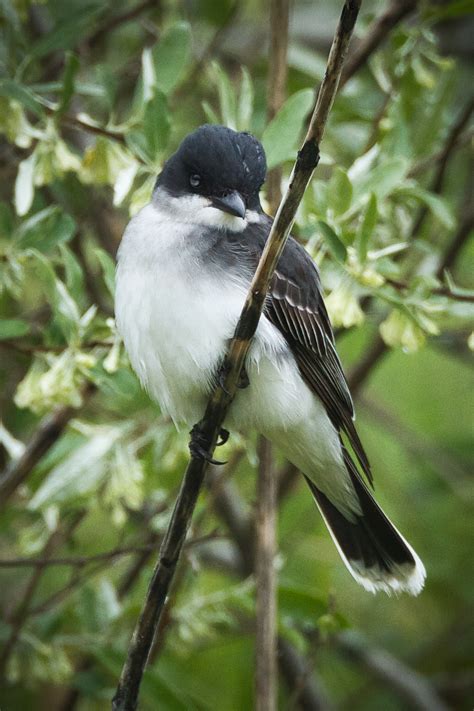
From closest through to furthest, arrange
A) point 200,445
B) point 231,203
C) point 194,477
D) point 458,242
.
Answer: point 194,477, point 200,445, point 231,203, point 458,242

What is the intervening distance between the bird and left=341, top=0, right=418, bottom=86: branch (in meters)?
0.81

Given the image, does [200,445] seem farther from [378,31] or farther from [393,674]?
[393,674]

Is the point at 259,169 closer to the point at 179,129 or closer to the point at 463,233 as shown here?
the point at 463,233

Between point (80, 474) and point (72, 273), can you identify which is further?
point (80, 474)

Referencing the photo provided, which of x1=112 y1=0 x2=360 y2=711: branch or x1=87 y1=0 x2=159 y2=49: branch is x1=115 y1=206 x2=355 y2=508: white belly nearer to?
x1=112 y1=0 x2=360 y2=711: branch

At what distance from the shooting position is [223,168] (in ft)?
9.75

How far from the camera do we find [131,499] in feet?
10.3

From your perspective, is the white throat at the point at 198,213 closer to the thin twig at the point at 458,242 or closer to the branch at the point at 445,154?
the branch at the point at 445,154

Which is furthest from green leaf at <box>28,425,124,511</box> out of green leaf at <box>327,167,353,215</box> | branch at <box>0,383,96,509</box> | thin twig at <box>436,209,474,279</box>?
thin twig at <box>436,209,474,279</box>

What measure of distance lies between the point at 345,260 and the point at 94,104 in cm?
221

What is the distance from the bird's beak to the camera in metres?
2.86

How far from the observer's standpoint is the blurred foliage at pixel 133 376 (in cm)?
295

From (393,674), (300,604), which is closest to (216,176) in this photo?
(300,604)

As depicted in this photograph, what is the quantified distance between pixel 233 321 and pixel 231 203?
336 millimetres
